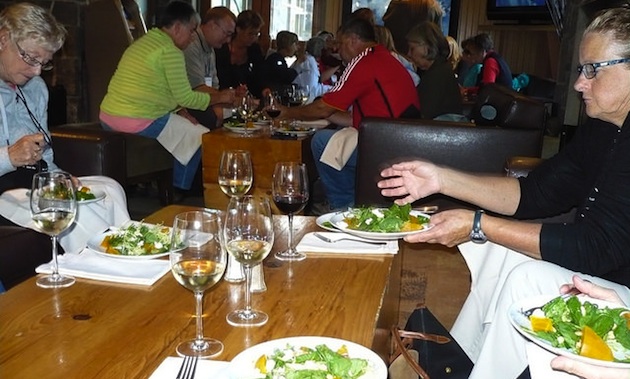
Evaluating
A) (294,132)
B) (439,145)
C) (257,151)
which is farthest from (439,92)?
(257,151)

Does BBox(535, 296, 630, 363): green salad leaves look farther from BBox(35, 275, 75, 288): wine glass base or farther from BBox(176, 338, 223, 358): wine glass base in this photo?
BBox(35, 275, 75, 288): wine glass base

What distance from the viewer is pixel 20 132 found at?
A: 246cm

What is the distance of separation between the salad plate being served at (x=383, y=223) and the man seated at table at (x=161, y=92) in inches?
103

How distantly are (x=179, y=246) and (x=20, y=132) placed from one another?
1702mm

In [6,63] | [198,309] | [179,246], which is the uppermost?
[6,63]

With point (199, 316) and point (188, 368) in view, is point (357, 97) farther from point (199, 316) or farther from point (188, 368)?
point (188, 368)

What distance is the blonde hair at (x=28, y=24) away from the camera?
7.52ft

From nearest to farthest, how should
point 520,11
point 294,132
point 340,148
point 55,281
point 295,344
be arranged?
point 295,344 → point 55,281 → point 294,132 → point 340,148 → point 520,11

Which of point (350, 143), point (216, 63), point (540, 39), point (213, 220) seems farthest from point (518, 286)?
point (540, 39)

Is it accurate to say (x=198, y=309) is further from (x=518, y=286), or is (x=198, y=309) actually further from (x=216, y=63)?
(x=216, y=63)

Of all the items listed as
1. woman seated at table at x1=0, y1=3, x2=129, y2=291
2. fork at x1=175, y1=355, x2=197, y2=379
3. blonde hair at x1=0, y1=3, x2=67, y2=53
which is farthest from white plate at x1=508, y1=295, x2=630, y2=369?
blonde hair at x1=0, y1=3, x2=67, y2=53

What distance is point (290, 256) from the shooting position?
1.56 m

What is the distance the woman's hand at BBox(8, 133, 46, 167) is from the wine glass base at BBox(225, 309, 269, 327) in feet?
4.20

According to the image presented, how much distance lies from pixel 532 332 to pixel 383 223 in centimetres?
54
